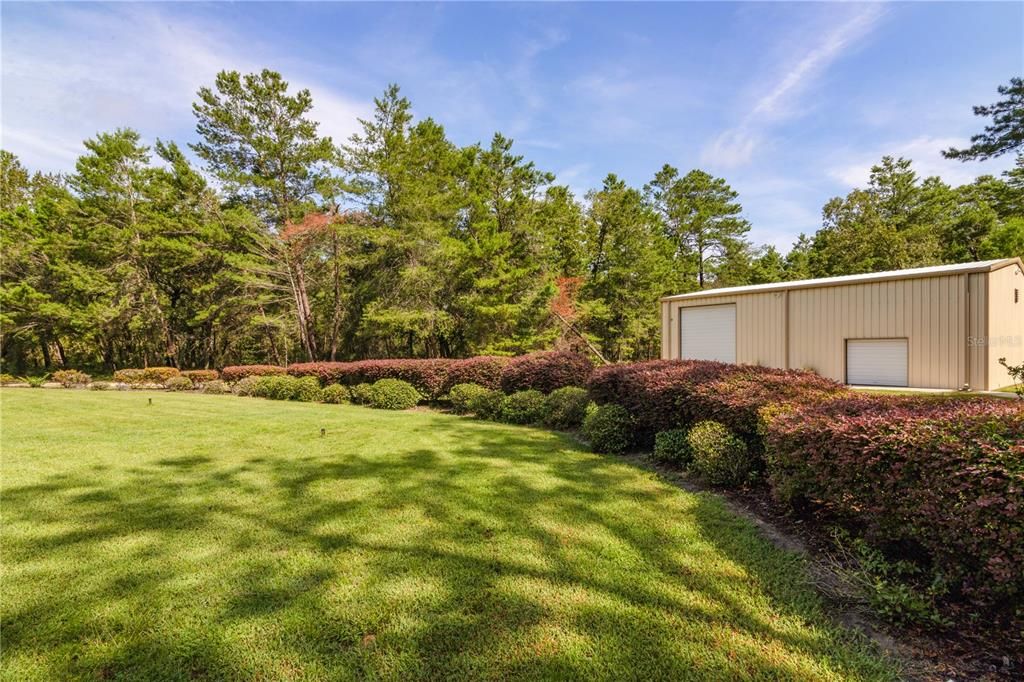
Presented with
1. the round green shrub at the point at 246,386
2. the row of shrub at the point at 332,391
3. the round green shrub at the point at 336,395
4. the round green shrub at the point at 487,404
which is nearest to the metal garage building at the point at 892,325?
the round green shrub at the point at 487,404

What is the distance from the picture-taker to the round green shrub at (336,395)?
35.5 feet

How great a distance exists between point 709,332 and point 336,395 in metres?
11.2

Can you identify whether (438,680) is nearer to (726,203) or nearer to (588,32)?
(588,32)

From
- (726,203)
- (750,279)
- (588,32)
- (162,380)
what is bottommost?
(162,380)

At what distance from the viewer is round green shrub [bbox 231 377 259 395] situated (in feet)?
41.3

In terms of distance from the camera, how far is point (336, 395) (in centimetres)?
1081

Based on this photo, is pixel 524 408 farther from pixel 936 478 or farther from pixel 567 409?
pixel 936 478

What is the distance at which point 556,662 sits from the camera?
179 centimetres

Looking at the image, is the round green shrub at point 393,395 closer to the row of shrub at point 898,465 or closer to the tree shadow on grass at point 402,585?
the tree shadow on grass at point 402,585

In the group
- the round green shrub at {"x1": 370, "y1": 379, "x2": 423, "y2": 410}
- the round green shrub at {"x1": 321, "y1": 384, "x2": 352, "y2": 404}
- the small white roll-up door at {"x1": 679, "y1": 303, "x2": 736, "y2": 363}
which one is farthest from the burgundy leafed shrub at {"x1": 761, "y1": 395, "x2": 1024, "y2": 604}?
the small white roll-up door at {"x1": 679, "y1": 303, "x2": 736, "y2": 363}

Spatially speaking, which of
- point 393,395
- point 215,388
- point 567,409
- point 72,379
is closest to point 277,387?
point 215,388

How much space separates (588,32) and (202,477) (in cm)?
874

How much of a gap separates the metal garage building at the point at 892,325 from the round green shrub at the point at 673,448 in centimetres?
886

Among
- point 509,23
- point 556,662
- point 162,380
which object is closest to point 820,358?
point 509,23
